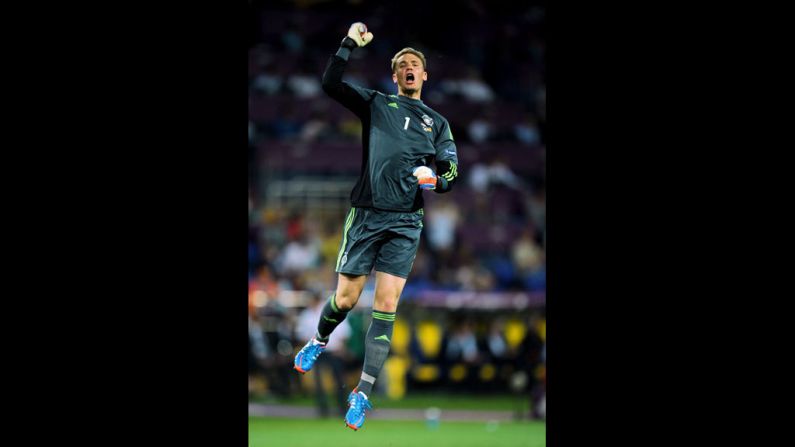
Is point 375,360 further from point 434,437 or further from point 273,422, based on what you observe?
point 273,422

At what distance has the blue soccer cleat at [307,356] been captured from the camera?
8773 mm

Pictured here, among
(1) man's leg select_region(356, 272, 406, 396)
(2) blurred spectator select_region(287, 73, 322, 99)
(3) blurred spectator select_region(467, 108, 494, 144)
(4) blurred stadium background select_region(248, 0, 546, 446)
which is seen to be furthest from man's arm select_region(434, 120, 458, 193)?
(2) blurred spectator select_region(287, 73, 322, 99)

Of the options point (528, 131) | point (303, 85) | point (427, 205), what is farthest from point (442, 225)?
point (303, 85)

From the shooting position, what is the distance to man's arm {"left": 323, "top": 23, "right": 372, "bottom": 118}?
→ 8.30m

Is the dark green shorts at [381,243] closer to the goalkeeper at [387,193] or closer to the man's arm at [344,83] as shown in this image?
the goalkeeper at [387,193]

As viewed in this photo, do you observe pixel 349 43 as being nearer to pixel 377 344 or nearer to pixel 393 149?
pixel 393 149

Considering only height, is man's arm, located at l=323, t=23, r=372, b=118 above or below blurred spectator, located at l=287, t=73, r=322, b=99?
below

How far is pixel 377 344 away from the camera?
8.57m

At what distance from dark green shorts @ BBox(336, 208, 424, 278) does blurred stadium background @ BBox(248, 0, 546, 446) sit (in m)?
9.20

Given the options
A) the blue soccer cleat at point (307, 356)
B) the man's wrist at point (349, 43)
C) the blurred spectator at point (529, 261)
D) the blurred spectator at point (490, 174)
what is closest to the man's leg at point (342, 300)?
the blue soccer cleat at point (307, 356)

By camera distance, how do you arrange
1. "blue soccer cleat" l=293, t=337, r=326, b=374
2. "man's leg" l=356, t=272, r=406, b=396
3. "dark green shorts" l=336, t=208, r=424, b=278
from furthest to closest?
"blue soccer cleat" l=293, t=337, r=326, b=374 → "dark green shorts" l=336, t=208, r=424, b=278 → "man's leg" l=356, t=272, r=406, b=396

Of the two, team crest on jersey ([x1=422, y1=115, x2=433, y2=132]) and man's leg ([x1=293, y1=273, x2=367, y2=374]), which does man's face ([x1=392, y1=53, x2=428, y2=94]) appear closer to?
team crest on jersey ([x1=422, y1=115, x2=433, y2=132])

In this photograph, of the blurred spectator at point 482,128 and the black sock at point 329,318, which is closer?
the black sock at point 329,318

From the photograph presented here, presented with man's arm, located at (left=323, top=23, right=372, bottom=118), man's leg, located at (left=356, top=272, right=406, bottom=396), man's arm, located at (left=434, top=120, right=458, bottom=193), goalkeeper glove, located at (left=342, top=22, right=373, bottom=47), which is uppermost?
goalkeeper glove, located at (left=342, top=22, right=373, bottom=47)
